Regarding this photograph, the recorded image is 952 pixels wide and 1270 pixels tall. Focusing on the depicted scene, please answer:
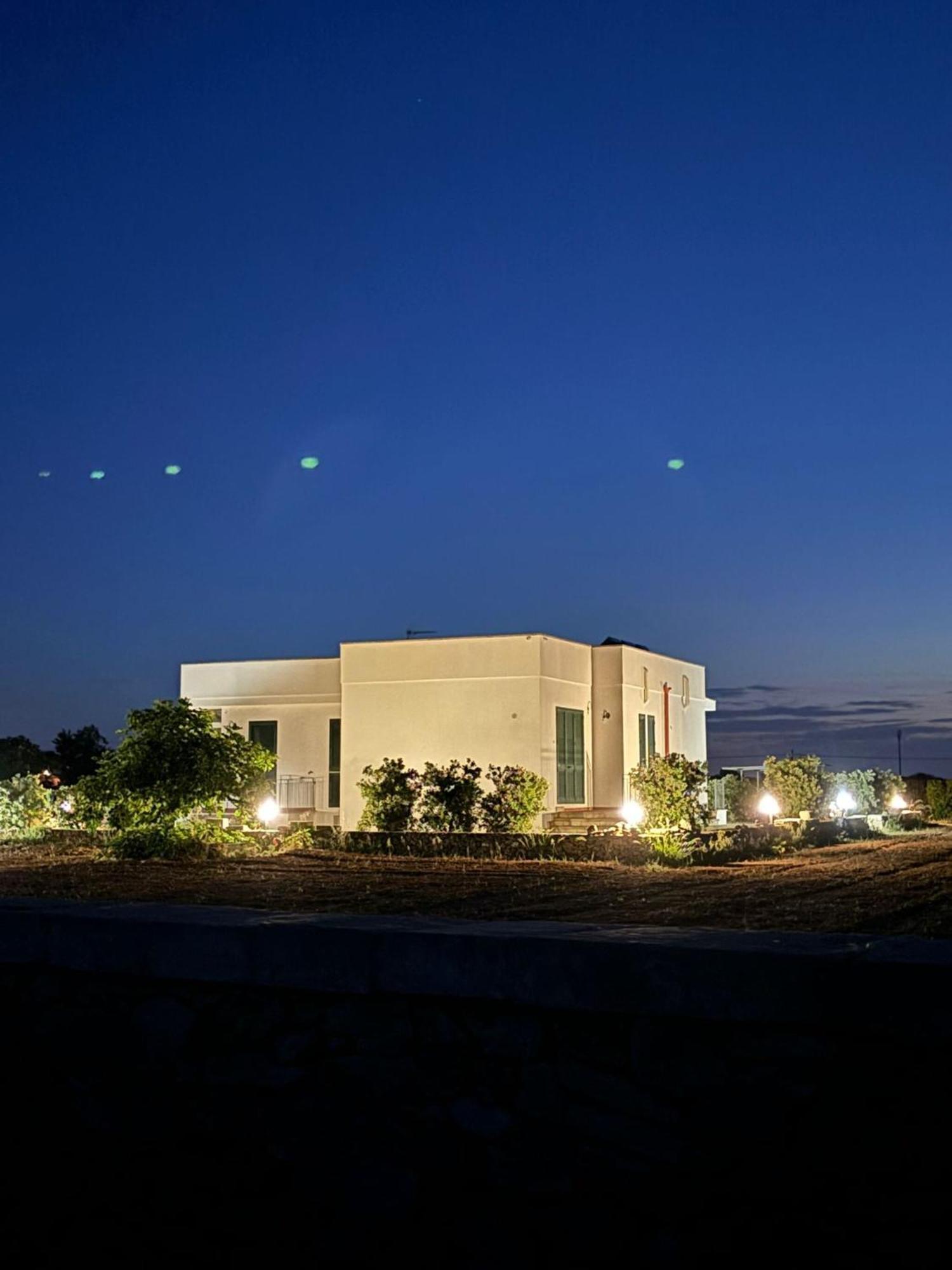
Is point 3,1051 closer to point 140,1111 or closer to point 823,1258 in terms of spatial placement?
point 140,1111

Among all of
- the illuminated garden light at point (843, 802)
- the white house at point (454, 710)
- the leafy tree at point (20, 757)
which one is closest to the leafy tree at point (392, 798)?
the white house at point (454, 710)

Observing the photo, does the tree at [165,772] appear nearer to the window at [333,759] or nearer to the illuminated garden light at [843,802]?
the window at [333,759]

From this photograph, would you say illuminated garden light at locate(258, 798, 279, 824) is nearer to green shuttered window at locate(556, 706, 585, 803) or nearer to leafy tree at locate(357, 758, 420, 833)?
leafy tree at locate(357, 758, 420, 833)

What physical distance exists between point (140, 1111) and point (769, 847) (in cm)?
1157

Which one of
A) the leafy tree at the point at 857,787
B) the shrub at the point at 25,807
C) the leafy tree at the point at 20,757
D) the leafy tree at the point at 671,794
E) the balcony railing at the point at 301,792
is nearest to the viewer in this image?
the shrub at the point at 25,807

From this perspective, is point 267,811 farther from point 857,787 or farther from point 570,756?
point 857,787

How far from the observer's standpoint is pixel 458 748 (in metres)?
20.3

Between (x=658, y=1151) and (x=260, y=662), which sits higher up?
(x=260, y=662)

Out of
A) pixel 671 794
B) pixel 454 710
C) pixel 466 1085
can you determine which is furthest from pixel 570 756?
pixel 466 1085

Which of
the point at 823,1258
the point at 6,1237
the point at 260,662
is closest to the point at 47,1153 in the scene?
the point at 6,1237

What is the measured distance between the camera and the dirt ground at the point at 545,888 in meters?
7.44

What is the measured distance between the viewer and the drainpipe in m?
22.7

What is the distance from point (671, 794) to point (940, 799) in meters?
12.5

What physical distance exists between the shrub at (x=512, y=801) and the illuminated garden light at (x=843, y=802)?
19.1 feet
